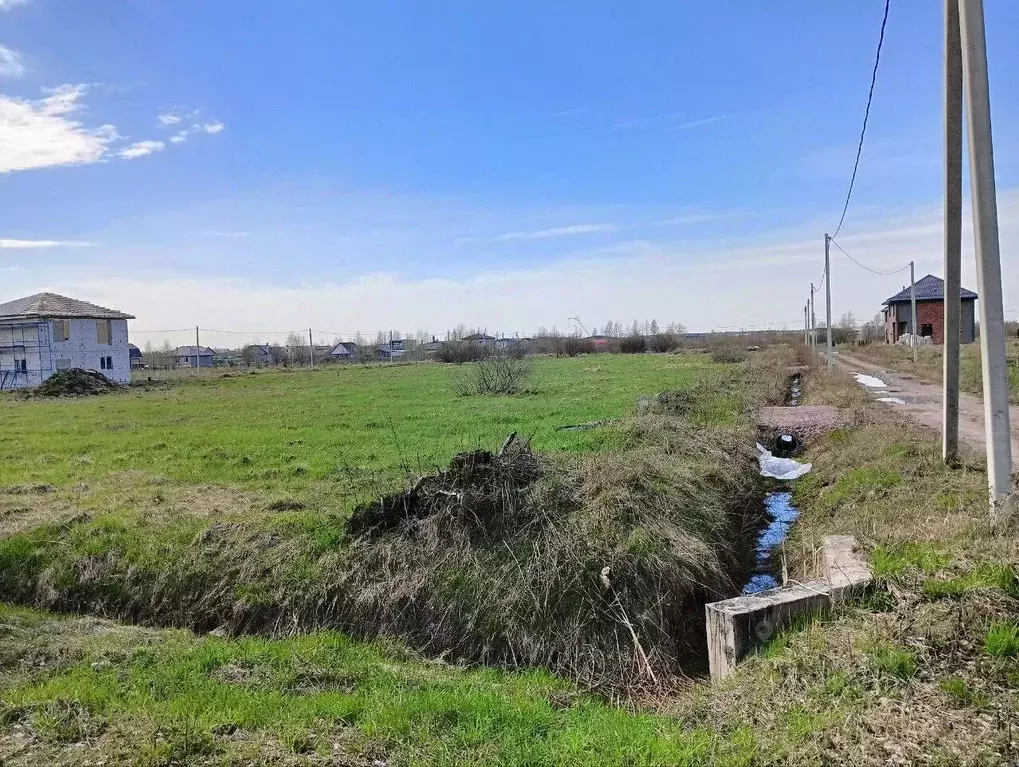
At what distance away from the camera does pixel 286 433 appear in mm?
17906

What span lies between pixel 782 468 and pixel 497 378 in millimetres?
18490

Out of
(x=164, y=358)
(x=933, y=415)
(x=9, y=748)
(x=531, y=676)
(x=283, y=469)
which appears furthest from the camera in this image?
(x=164, y=358)

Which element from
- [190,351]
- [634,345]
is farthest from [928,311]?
[190,351]

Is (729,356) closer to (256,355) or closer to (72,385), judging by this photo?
(72,385)

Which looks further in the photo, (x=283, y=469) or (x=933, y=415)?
(x=933, y=415)

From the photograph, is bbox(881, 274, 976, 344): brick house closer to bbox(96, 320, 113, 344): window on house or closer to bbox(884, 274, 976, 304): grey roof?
bbox(884, 274, 976, 304): grey roof

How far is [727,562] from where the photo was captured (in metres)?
8.49

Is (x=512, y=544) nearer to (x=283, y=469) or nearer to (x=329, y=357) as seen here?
(x=283, y=469)

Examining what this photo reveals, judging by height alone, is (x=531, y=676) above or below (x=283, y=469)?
below

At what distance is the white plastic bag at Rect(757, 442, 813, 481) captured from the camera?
12.8 m

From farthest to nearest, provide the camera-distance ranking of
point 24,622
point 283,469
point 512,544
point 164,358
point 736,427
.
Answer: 1. point 164,358
2. point 736,427
3. point 283,469
4. point 512,544
5. point 24,622

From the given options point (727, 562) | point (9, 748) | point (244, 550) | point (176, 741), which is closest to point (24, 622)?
point (244, 550)

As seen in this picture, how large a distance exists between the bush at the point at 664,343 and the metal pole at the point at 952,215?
79890 millimetres

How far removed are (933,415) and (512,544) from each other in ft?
46.0
